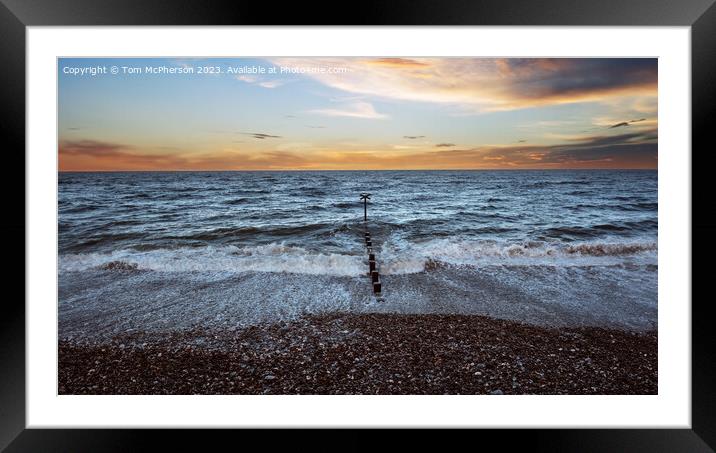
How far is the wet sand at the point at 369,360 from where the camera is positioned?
2.46m

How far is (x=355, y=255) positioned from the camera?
19.0ft

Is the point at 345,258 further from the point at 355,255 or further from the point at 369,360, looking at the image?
the point at 369,360

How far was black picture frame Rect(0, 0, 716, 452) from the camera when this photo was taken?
1900 millimetres

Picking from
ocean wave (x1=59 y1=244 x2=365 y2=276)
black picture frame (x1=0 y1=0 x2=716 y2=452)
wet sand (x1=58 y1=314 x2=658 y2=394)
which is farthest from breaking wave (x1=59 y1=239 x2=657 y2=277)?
black picture frame (x1=0 y1=0 x2=716 y2=452)

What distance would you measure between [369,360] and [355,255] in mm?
3204

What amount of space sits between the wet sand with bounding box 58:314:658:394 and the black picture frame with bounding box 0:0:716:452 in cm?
46

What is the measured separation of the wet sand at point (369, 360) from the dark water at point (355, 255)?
0.41m

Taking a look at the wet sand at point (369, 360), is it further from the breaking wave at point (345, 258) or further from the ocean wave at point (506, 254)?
the ocean wave at point (506, 254)
